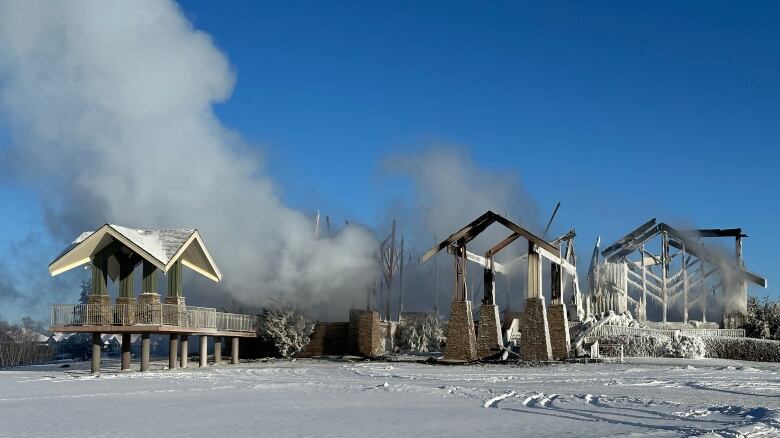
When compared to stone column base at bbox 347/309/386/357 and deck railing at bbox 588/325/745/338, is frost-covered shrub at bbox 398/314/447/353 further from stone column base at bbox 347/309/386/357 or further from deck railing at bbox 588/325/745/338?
deck railing at bbox 588/325/745/338

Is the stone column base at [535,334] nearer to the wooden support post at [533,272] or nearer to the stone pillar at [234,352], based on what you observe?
the wooden support post at [533,272]

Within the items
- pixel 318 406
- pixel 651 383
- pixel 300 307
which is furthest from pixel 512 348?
pixel 318 406

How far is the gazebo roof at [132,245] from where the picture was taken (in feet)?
120

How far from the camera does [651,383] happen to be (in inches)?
1057

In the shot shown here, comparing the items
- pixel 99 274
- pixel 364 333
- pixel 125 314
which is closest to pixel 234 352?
pixel 364 333

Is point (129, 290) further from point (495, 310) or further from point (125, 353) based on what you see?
point (495, 310)

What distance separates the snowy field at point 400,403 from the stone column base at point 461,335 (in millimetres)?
5575

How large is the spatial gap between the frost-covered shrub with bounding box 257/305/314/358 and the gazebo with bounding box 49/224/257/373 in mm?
5687

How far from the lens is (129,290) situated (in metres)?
37.9

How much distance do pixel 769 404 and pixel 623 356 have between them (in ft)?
69.9

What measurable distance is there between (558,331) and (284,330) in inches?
580

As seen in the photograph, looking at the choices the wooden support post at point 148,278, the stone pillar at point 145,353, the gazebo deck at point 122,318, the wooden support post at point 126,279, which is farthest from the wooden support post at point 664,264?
the wooden support post at point 126,279

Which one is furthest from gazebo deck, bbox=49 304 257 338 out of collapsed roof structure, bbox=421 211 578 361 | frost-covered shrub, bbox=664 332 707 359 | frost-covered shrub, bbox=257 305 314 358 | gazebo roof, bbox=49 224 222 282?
frost-covered shrub, bbox=664 332 707 359

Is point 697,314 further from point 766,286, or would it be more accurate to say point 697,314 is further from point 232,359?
point 232,359
